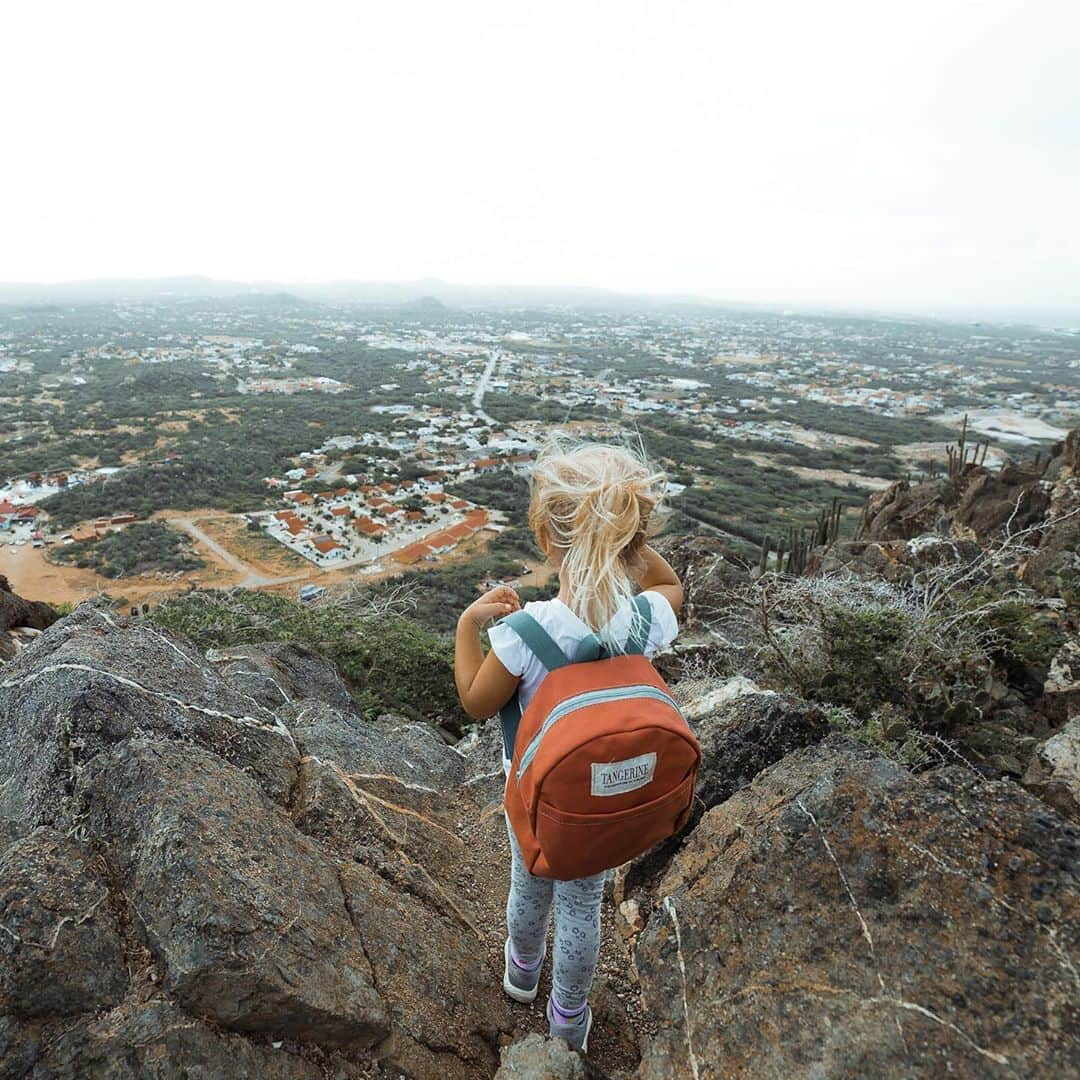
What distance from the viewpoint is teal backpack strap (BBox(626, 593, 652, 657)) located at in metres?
1.60

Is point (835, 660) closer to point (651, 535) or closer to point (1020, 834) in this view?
point (1020, 834)

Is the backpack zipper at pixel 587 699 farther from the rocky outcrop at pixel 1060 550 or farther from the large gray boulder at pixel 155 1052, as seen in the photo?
the rocky outcrop at pixel 1060 550

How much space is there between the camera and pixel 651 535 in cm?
168

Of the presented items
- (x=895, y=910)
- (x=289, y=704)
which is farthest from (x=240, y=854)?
(x=289, y=704)

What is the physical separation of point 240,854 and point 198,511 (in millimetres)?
28724

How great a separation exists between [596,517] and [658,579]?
42 cm

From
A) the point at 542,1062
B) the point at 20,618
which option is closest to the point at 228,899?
the point at 542,1062

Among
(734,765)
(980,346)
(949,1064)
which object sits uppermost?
(949,1064)

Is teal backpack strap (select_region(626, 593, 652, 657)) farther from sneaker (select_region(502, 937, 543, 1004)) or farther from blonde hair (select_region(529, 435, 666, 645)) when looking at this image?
sneaker (select_region(502, 937, 543, 1004))

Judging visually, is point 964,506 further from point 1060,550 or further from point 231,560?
point 231,560

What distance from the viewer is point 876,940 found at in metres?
1.51

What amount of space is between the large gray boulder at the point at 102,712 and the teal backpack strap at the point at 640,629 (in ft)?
5.20

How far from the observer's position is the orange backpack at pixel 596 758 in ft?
4.78

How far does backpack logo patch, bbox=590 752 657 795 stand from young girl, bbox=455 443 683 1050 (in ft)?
0.78
